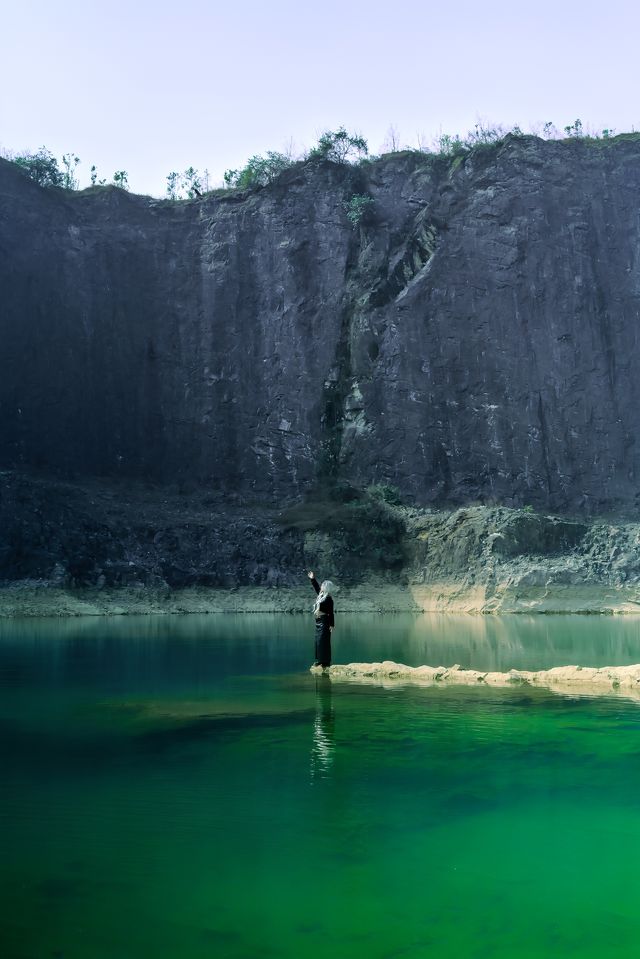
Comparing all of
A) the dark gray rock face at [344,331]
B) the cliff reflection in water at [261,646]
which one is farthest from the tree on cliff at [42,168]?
the cliff reflection in water at [261,646]

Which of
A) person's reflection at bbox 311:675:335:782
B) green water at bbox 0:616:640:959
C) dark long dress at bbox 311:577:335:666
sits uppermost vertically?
dark long dress at bbox 311:577:335:666

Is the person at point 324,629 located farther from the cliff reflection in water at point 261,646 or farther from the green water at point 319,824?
the green water at point 319,824

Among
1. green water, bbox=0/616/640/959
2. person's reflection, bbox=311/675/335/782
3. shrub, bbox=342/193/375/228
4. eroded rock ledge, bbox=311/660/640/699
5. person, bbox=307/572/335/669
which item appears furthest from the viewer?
shrub, bbox=342/193/375/228

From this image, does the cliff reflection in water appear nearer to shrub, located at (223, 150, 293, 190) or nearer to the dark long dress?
the dark long dress

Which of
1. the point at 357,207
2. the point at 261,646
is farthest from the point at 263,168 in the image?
the point at 261,646

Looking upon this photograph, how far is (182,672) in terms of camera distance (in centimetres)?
1852

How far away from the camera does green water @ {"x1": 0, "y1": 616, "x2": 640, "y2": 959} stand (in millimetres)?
5344

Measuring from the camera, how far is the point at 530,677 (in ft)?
52.5

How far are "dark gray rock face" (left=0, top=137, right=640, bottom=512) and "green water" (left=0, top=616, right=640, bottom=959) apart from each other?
146 feet

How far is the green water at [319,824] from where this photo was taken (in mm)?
5344

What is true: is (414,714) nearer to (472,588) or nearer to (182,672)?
(182,672)

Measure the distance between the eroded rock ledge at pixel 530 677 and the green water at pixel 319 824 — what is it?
84 centimetres

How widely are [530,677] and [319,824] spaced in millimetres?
9410

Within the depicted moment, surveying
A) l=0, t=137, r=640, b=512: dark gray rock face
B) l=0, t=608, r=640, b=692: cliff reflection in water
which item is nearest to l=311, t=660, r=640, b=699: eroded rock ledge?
l=0, t=608, r=640, b=692: cliff reflection in water
